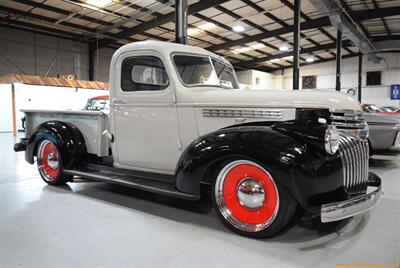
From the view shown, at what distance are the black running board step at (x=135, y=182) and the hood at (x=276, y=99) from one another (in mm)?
853

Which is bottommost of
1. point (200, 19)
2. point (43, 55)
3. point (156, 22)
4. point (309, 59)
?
point (43, 55)

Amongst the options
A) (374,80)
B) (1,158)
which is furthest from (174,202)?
(374,80)

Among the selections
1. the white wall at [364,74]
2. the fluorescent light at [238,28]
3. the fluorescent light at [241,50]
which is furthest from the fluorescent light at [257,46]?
the white wall at [364,74]

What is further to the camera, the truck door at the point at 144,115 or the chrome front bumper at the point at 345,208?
the truck door at the point at 144,115

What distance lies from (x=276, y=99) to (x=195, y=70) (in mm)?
1014

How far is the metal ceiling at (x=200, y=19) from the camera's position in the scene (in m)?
10.8

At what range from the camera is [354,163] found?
2.39 meters

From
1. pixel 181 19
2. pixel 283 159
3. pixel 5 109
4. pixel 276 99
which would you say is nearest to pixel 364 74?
pixel 181 19

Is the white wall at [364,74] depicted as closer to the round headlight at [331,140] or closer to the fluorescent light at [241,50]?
the fluorescent light at [241,50]

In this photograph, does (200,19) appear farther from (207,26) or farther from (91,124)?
(91,124)

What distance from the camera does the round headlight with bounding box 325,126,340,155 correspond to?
216 centimetres

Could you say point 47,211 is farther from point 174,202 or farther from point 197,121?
point 197,121

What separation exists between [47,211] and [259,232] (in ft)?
6.85

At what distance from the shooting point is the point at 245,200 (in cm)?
238
